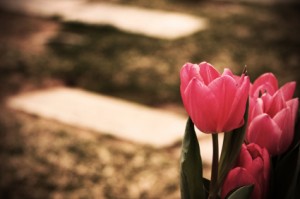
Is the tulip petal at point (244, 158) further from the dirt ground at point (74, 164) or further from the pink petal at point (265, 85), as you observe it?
the dirt ground at point (74, 164)

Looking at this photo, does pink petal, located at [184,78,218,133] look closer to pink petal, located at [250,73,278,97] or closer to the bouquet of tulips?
the bouquet of tulips

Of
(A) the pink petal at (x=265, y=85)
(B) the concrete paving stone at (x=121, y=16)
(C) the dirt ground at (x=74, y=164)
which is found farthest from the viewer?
(B) the concrete paving stone at (x=121, y=16)

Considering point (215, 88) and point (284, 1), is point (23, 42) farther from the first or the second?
point (215, 88)

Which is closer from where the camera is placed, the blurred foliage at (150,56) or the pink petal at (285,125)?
the pink petal at (285,125)

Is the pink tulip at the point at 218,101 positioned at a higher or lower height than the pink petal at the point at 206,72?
lower

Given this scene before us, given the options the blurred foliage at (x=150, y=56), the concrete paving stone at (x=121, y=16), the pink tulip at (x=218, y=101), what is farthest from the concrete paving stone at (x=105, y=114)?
the pink tulip at (x=218, y=101)

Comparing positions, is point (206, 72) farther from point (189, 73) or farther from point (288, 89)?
point (288, 89)

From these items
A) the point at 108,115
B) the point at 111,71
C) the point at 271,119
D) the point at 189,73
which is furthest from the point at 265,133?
the point at 111,71

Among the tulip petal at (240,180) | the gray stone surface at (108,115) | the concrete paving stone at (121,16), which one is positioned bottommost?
the tulip petal at (240,180)
